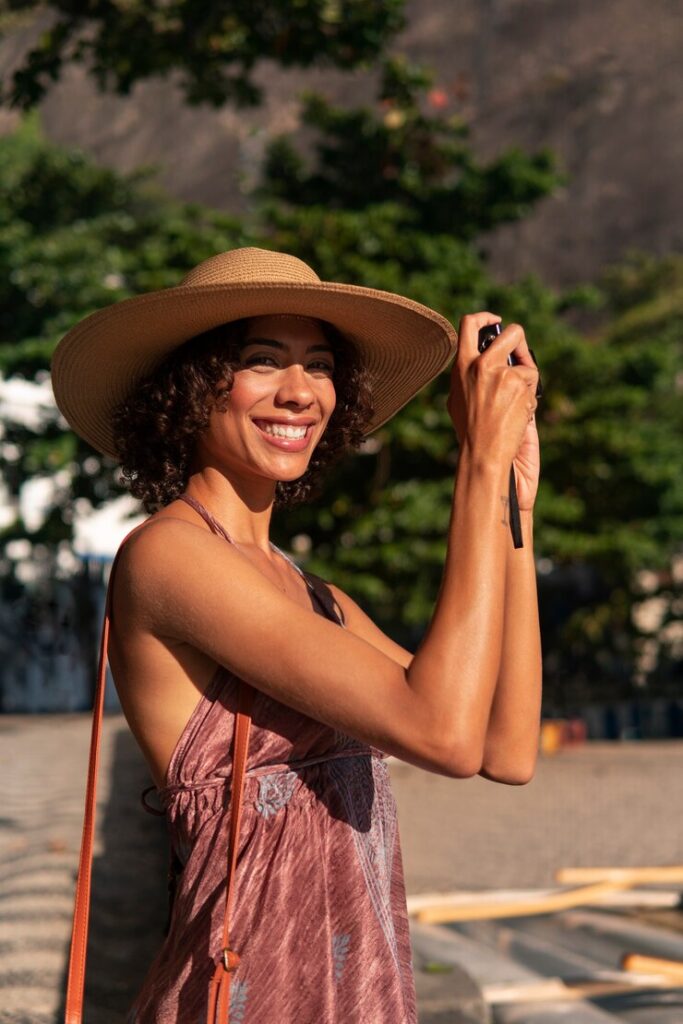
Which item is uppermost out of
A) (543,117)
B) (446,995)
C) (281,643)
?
(543,117)

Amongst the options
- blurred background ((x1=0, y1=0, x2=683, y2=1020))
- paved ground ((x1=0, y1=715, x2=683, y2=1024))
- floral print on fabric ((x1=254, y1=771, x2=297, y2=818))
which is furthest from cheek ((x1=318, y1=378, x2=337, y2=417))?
blurred background ((x1=0, y1=0, x2=683, y2=1020))

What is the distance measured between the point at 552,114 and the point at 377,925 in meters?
89.7

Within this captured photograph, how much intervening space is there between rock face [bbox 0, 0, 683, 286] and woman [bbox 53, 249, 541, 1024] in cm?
7318

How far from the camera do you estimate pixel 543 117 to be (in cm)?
8738

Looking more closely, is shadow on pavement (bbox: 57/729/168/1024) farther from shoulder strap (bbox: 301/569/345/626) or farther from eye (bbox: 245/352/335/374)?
eye (bbox: 245/352/335/374)

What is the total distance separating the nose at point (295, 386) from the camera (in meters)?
2.11

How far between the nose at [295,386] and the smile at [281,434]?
0.04 metres

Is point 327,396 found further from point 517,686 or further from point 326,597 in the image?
point 517,686

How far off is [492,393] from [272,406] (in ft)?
1.36

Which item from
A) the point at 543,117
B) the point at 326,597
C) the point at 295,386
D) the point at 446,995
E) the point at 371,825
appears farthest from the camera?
the point at 543,117

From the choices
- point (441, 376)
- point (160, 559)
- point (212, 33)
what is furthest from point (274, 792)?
point (441, 376)

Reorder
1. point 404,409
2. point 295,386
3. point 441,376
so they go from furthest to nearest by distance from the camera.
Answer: point 404,409 < point 441,376 < point 295,386

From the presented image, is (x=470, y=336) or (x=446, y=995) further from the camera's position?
(x=446, y=995)

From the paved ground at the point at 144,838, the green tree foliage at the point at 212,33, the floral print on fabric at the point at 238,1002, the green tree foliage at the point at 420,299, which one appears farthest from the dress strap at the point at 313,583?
the green tree foliage at the point at 420,299
